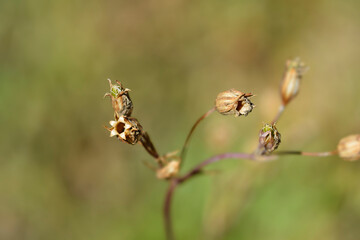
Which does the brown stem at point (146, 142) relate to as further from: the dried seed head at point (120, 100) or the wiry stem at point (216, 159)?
the wiry stem at point (216, 159)

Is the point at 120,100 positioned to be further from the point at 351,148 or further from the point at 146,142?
the point at 351,148

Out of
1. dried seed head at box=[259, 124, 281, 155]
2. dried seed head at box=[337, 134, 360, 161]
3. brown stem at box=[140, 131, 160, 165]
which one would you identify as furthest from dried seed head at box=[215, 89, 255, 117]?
dried seed head at box=[337, 134, 360, 161]

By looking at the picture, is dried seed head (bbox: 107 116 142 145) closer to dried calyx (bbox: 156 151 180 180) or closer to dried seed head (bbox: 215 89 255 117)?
dried calyx (bbox: 156 151 180 180)

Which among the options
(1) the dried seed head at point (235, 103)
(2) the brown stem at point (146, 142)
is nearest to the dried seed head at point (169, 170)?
(2) the brown stem at point (146, 142)

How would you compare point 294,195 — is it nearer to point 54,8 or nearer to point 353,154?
point 353,154

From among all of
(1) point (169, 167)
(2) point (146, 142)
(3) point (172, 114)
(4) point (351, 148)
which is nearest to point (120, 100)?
(2) point (146, 142)

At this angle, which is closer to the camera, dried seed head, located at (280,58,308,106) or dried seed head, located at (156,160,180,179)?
dried seed head, located at (156,160,180,179)
